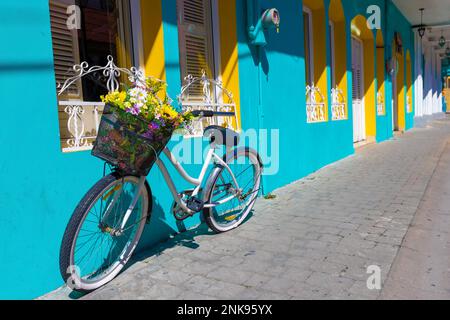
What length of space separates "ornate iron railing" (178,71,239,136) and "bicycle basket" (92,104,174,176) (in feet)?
4.72

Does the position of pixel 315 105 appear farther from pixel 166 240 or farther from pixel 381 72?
pixel 381 72

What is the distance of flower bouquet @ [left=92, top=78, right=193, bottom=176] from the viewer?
96.6 inches

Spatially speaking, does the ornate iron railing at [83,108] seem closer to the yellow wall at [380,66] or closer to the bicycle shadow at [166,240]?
the bicycle shadow at [166,240]

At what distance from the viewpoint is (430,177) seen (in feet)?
20.8

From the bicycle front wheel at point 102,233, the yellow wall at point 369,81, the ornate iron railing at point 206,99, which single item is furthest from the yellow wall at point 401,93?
the bicycle front wheel at point 102,233

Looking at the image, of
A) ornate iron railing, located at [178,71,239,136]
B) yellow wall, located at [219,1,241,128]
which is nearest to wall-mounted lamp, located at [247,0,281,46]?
yellow wall, located at [219,1,241,128]

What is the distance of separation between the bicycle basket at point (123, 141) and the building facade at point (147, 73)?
45 centimetres

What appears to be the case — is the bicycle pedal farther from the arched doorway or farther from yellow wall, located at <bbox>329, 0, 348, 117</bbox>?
the arched doorway

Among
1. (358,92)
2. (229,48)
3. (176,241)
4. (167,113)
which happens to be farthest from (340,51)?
(167,113)

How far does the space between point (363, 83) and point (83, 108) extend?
32.0ft

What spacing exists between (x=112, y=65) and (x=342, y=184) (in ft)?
13.1
